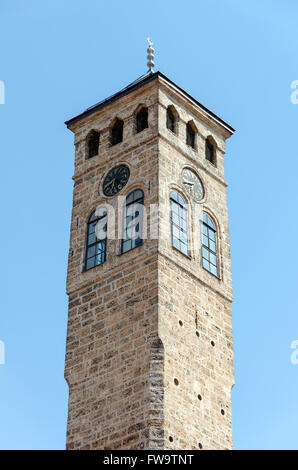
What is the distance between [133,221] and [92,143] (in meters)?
4.87

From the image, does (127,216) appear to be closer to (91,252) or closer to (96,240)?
(96,240)

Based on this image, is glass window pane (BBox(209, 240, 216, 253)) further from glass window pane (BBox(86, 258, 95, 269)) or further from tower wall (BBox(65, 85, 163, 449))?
glass window pane (BBox(86, 258, 95, 269))

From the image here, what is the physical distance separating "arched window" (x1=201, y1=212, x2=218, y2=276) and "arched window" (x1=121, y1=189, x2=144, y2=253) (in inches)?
87.6

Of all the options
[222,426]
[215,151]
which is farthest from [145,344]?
[215,151]

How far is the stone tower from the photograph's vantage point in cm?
2773

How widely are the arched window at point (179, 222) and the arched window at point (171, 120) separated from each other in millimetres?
2716

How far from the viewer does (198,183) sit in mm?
33438

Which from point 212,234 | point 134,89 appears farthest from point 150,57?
point 212,234

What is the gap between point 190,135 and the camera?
34.7m

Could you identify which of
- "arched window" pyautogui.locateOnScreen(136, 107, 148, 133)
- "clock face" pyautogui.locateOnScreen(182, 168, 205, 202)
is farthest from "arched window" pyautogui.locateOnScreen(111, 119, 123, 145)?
"clock face" pyautogui.locateOnScreen(182, 168, 205, 202)
